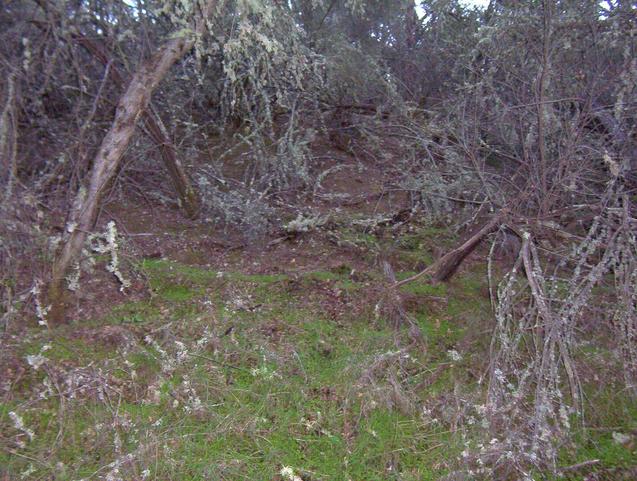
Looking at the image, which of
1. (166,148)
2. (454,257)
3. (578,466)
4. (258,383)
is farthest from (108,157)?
(578,466)

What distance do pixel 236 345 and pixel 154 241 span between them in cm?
186

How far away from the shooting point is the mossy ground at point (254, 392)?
3.41 m

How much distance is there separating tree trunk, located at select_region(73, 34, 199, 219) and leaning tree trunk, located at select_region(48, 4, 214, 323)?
0.81 meters

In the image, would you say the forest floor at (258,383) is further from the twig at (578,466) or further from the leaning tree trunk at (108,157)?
the leaning tree trunk at (108,157)

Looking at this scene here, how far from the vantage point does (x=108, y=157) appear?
14.1ft

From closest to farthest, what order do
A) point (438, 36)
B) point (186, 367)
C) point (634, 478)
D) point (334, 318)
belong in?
point (634, 478) < point (186, 367) < point (334, 318) < point (438, 36)

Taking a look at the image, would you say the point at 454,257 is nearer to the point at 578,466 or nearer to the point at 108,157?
the point at 578,466

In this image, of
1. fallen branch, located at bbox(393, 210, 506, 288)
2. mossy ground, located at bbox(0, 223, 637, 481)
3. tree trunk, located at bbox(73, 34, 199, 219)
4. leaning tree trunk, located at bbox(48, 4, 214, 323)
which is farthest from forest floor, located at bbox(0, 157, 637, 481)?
tree trunk, located at bbox(73, 34, 199, 219)

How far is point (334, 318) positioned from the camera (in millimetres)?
4691

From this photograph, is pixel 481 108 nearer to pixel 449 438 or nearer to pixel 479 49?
pixel 479 49

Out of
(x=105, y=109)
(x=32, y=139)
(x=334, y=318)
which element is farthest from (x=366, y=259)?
(x=32, y=139)

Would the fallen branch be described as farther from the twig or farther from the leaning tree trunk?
the leaning tree trunk

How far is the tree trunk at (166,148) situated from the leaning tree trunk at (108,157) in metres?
0.81

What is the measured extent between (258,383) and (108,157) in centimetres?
185
